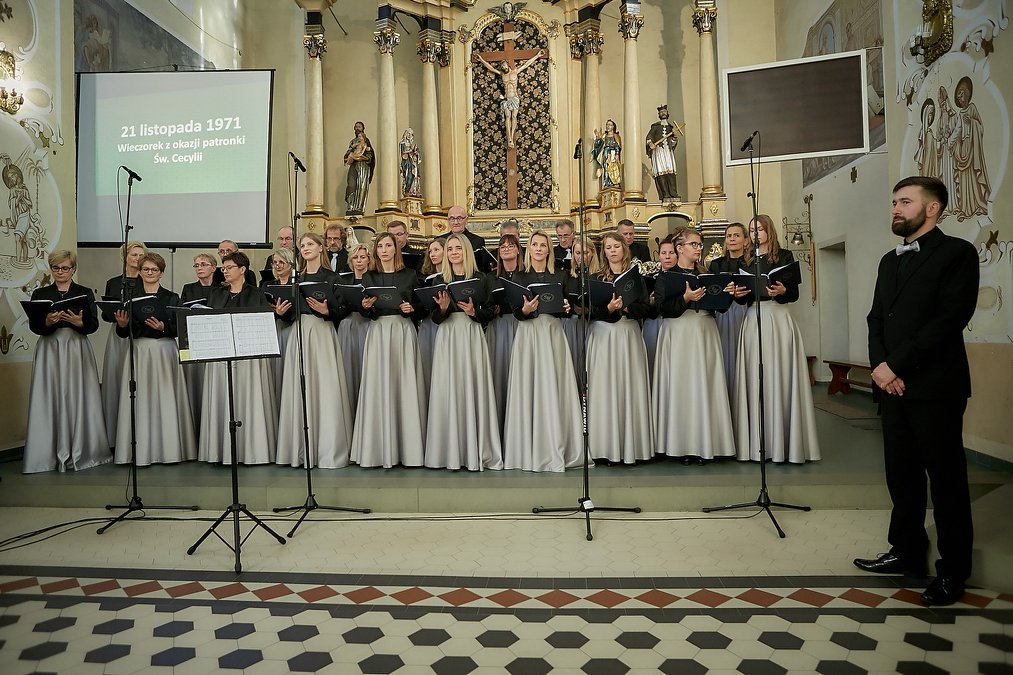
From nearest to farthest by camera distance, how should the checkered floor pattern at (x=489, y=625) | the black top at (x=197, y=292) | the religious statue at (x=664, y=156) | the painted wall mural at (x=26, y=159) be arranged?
the checkered floor pattern at (x=489, y=625) < the black top at (x=197, y=292) < the painted wall mural at (x=26, y=159) < the religious statue at (x=664, y=156)

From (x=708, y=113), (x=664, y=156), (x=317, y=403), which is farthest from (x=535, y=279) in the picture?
(x=708, y=113)

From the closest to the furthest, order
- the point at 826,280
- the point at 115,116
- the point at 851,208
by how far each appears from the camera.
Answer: the point at 115,116 < the point at 851,208 < the point at 826,280

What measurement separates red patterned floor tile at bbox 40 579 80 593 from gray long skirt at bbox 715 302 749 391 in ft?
15.2

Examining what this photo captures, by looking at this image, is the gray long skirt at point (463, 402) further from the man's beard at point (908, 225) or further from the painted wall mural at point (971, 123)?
the painted wall mural at point (971, 123)

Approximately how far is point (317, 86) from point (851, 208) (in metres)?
8.69

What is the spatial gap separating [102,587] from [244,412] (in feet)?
7.05

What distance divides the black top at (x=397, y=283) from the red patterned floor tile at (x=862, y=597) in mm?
3395

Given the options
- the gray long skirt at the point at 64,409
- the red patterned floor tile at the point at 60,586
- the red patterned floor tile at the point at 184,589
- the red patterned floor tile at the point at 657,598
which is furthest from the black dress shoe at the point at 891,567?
the gray long skirt at the point at 64,409

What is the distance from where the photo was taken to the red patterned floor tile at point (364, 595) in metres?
3.29

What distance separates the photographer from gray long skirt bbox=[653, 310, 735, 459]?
513 cm

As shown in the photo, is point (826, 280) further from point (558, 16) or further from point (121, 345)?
point (121, 345)

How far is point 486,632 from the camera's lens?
9.57 feet

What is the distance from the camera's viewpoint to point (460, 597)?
330 cm

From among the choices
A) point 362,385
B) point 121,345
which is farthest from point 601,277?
point 121,345
